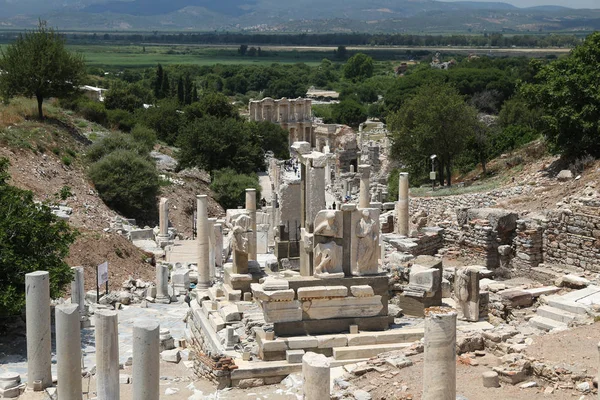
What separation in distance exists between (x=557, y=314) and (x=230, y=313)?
20.2 feet

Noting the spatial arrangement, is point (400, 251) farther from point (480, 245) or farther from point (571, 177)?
point (571, 177)

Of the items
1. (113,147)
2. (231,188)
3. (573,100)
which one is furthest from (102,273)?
(231,188)

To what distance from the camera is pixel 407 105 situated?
44.4 metres

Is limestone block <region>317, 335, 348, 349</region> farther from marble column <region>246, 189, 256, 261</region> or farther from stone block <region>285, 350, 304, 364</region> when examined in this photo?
marble column <region>246, 189, 256, 261</region>

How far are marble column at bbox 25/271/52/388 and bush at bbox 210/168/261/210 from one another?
32.0m

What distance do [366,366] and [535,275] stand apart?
880 centimetres

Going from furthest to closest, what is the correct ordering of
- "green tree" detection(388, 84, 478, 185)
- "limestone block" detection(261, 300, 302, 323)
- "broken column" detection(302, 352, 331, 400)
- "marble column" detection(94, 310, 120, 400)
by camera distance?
"green tree" detection(388, 84, 478, 185) → "limestone block" detection(261, 300, 302, 323) → "marble column" detection(94, 310, 120, 400) → "broken column" detection(302, 352, 331, 400)

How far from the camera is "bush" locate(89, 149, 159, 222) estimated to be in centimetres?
3928

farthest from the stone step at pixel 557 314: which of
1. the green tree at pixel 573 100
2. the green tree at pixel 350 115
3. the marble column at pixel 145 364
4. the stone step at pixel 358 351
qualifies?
the green tree at pixel 350 115

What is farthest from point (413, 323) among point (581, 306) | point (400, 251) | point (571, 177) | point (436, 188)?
point (436, 188)

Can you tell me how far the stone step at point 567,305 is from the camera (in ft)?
54.0

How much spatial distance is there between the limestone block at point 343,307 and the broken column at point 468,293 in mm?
1852

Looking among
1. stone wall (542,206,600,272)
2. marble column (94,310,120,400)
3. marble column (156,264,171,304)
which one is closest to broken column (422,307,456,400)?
marble column (94,310,120,400)

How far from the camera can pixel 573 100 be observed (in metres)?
30.4
